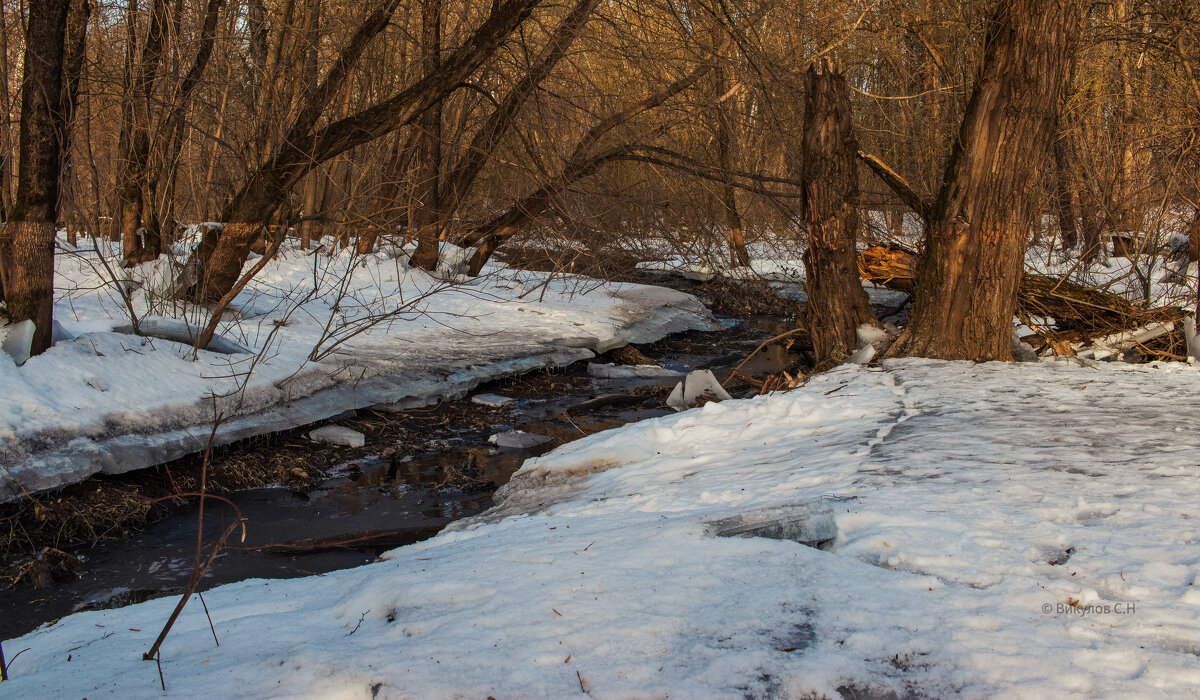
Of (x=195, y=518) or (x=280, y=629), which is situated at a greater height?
(x=280, y=629)

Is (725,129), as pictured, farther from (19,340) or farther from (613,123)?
Result: (19,340)

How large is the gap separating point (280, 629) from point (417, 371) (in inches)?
217

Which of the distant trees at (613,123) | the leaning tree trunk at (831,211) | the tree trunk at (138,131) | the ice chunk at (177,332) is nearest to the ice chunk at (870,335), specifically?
the leaning tree trunk at (831,211)

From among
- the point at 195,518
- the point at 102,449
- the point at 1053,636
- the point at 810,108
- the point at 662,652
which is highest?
the point at 810,108

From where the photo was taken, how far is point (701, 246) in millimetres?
10219

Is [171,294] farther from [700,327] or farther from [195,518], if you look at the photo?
[700,327]

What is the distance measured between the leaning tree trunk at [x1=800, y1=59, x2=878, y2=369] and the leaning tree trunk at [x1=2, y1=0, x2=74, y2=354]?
18.4ft

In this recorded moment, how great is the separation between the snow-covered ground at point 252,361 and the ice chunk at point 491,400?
0.50 feet

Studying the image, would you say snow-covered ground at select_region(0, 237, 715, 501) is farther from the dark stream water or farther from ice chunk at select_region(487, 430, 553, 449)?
ice chunk at select_region(487, 430, 553, 449)

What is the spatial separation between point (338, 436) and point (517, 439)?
4.86ft

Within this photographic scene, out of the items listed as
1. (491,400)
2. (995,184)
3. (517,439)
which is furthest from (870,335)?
(491,400)

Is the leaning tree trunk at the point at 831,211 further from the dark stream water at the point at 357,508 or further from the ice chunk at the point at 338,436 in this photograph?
the ice chunk at the point at 338,436

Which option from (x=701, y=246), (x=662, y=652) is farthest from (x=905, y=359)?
(x=662, y=652)

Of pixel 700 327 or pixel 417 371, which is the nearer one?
pixel 417 371
